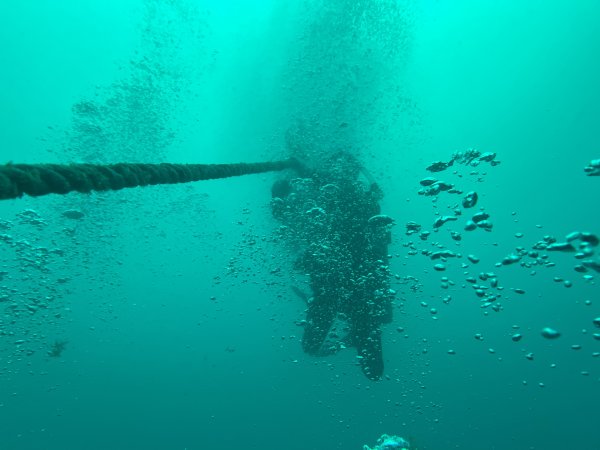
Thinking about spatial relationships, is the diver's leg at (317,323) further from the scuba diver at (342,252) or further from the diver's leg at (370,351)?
the diver's leg at (370,351)

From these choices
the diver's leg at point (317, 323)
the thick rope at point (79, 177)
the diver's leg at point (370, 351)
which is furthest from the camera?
the diver's leg at point (370, 351)

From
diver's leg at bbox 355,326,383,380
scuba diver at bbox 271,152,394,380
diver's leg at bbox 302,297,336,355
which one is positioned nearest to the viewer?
scuba diver at bbox 271,152,394,380

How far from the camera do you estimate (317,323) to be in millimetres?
12406

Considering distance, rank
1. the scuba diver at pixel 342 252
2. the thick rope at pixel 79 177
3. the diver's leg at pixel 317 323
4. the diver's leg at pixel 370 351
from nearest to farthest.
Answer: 1. the thick rope at pixel 79 177
2. the scuba diver at pixel 342 252
3. the diver's leg at pixel 317 323
4. the diver's leg at pixel 370 351

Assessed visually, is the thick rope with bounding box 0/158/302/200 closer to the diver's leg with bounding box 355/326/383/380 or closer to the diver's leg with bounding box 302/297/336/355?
the diver's leg with bounding box 302/297/336/355

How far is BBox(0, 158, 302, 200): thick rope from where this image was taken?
1641 millimetres

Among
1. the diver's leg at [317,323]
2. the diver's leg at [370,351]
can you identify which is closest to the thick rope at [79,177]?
the diver's leg at [317,323]

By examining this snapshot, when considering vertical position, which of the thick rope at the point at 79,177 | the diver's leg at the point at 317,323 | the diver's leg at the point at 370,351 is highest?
the diver's leg at the point at 317,323

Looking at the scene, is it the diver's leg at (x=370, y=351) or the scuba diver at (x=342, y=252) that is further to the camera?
the diver's leg at (x=370, y=351)

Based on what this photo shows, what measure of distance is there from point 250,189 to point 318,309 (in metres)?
36.2

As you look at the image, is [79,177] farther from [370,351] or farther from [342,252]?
[370,351]

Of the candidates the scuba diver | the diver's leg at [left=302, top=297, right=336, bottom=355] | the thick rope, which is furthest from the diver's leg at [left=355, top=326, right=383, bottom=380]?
the thick rope

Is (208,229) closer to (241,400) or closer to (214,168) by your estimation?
(241,400)

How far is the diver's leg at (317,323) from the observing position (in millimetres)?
12156
